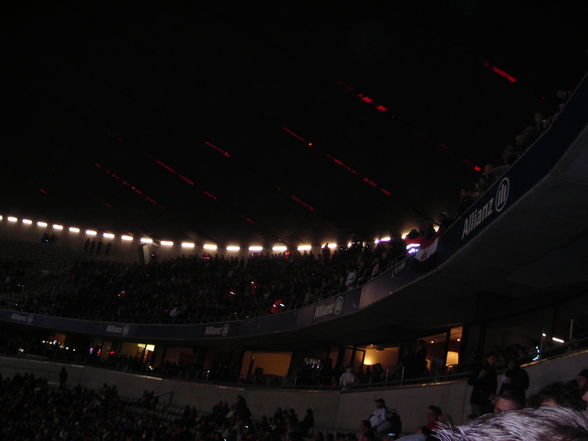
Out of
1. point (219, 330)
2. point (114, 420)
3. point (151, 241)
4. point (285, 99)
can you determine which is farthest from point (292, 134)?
point (151, 241)

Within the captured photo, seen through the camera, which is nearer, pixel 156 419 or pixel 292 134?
pixel 156 419

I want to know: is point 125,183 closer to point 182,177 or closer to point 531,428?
point 182,177

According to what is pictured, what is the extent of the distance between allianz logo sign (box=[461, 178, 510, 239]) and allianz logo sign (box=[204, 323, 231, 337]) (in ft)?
48.7

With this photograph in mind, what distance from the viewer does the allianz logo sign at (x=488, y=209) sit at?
26.2 feet

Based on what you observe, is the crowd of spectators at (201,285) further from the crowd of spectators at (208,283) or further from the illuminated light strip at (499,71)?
the illuminated light strip at (499,71)

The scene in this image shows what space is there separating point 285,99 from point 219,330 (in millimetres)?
9656

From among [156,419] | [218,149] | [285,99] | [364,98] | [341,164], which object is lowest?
[156,419]

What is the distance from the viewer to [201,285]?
96.8ft

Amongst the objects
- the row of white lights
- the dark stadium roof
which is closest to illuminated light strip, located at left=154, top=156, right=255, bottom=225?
the dark stadium roof

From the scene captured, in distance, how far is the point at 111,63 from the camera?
1984 cm

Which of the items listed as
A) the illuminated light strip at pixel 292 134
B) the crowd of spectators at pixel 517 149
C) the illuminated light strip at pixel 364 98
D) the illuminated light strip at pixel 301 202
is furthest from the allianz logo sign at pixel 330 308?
the illuminated light strip at pixel 301 202

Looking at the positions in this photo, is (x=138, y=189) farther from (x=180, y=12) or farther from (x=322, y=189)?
(x=180, y=12)

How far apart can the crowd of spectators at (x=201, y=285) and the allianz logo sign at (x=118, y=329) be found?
0.60 metres

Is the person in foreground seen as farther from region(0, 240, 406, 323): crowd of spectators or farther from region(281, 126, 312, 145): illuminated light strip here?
region(281, 126, 312, 145): illuminated light strip
